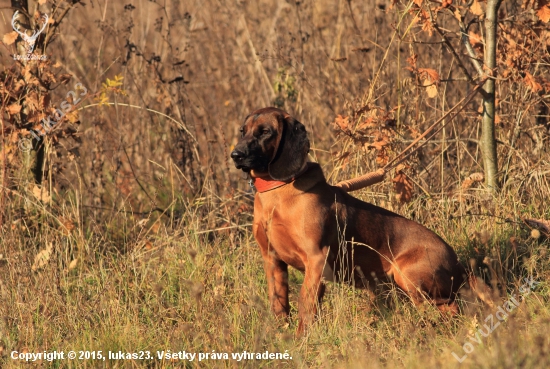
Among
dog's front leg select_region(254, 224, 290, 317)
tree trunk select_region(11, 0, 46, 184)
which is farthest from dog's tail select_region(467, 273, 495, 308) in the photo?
tree trunk select_region(11, 0, 46, 184)

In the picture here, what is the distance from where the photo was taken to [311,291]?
13.5 ft

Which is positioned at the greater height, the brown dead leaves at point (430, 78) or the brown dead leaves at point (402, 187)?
the brown dead leaves at point (430, 78)

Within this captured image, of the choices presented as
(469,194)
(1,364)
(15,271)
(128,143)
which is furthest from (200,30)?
(1,364)

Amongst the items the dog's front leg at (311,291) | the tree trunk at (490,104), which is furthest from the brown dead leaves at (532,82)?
the dog's front leg at (311,291)

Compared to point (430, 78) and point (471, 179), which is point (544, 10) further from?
point (471, 179)

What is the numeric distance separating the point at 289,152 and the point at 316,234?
50 cm

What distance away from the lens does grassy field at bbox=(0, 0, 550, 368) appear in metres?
3.65

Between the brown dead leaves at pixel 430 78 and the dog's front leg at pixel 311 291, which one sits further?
the brown dead leaves at pixel 430 78

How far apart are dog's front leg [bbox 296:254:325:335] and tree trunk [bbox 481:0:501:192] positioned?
78.9 inches

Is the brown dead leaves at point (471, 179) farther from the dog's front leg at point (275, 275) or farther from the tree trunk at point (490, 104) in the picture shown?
the dog's front leg at point (275, 275)

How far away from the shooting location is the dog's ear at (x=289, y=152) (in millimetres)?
4195

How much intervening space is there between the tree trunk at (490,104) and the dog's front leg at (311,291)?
6.58 feet

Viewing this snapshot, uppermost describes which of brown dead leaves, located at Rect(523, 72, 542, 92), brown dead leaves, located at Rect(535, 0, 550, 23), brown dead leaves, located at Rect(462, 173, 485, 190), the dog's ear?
brown dead leaves, located at Rect(535, 0, 550, 23)

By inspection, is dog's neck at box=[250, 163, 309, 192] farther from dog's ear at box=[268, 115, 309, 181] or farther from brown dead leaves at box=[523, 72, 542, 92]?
brown dead leaves at box=[523, 72, 542, 92]
